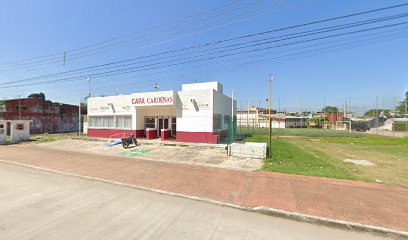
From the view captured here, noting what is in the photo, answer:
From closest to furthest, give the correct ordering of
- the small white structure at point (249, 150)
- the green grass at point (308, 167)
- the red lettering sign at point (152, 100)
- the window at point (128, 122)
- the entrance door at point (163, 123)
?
the green grass at point (308, 167) < the small white structure at point (249, 150) < the red lettering sign at point (152, 100) < the window at point (128, 122) < the entrance door at point (163, 123)

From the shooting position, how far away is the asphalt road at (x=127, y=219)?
416 centimetres

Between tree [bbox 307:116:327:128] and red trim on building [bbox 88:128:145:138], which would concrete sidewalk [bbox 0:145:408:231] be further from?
tree [bbox 307:116:327:128]

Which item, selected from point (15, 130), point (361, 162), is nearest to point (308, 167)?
point (361, 162)

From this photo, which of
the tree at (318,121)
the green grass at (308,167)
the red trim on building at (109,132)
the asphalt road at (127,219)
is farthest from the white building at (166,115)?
the tree at (318,121)

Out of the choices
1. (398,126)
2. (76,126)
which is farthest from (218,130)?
(398,126)

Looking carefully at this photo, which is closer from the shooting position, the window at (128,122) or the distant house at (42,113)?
the window at (128,122)

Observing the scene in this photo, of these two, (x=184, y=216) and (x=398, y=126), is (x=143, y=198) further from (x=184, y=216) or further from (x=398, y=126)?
(x=398, y=126)

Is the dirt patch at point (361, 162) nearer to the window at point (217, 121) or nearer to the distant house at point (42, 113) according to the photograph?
the window at point (217, 121)

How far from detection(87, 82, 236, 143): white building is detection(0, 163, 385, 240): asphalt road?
1141 cm

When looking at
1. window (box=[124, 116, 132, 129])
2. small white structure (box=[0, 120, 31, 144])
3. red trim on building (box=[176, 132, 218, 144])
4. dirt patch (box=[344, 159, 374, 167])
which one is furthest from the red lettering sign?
small white structure (box=[0, 120, 31, 144])

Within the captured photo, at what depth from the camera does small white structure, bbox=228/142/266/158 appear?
11875mm

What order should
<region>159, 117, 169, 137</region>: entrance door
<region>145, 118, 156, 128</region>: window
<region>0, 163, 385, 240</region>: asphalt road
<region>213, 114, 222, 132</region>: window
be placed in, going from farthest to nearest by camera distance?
<region>145, 118, 156, 128</region>: window
<region>159, 117, 169, 137</region>: entrance door
<region>213, 114, 222, 132</region>: window
<region>0, 163, 385, 240</region>: asphalt road

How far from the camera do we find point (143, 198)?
20.3 ft

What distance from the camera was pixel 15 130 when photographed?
22328 millimetres
